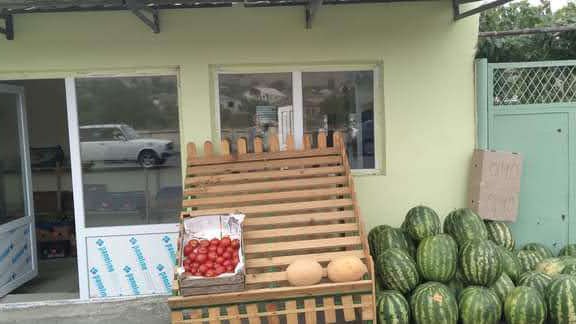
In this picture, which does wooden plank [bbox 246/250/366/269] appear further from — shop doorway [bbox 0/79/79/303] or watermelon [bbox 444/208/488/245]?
shop doorway [bbox 0/79/79/303]

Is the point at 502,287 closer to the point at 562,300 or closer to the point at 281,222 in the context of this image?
the point at 562,300

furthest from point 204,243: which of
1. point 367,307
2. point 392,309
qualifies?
point 392,309

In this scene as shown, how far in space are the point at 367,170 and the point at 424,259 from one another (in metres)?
1.23

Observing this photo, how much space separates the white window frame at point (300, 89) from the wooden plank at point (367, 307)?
1690mm

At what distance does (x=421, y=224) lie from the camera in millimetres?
4613

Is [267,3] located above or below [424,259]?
above

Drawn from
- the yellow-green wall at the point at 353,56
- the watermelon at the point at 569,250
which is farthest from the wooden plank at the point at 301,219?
the watermelon at the point at 569,250

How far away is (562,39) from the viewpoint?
5.53 metres

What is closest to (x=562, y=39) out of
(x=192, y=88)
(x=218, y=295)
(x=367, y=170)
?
(x=367, y=170)

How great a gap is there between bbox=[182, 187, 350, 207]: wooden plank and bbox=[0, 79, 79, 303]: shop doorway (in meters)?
1.99

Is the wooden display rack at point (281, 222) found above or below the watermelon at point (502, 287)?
above

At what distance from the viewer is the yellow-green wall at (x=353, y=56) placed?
15.8 ft

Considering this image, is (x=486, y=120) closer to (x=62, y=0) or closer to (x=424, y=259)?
(x=424, y=259)

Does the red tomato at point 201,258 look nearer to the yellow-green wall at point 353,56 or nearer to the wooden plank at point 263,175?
the wooden plank at point 263,175
